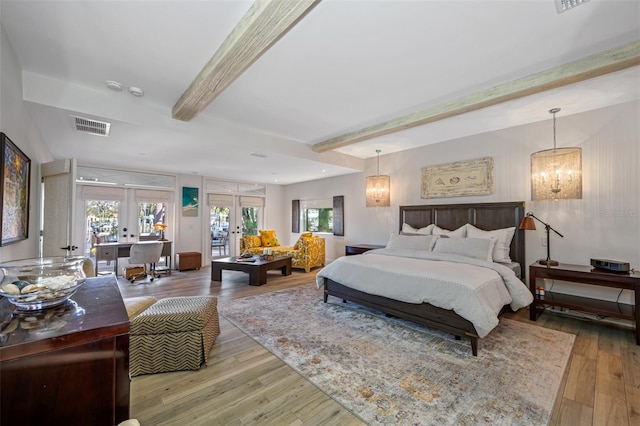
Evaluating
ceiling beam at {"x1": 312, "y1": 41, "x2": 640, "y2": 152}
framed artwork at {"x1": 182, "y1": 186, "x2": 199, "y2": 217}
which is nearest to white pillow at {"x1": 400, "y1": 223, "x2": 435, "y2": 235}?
ceiling beam at {"x1": 312, "y1": 41, "x2": 640, "y2": 152}

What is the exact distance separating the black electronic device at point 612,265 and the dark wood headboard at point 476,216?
102cm

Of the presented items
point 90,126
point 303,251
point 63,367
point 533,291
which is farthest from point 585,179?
point 90,126

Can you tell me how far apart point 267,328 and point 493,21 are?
3561mm

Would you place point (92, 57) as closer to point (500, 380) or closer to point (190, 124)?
point (190, 124)

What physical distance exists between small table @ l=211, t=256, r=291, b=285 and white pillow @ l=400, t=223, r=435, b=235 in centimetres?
263

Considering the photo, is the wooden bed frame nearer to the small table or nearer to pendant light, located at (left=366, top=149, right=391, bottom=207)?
pendant light, located at (left=366, top=149, right=391, bottom=207)

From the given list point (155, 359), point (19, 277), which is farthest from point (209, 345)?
point (19, 277)

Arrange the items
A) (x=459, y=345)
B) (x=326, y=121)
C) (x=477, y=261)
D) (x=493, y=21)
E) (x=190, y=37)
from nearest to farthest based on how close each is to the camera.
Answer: (x=493, y=21) < (x=190, y=37) < (x=459, y=345) < (x=477, y=261) < (x=326, y=121)

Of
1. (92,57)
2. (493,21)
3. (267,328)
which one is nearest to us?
(493,21)

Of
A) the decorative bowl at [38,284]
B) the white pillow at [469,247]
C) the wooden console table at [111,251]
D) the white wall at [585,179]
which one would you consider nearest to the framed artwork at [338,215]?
the white wall at [585,179]

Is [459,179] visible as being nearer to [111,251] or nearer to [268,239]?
[268,239]

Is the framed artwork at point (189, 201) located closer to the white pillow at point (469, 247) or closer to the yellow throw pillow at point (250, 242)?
the yellow throw pillow at point (250, 242)

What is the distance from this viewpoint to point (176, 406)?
6.13 ft

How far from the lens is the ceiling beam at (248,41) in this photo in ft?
5.61
